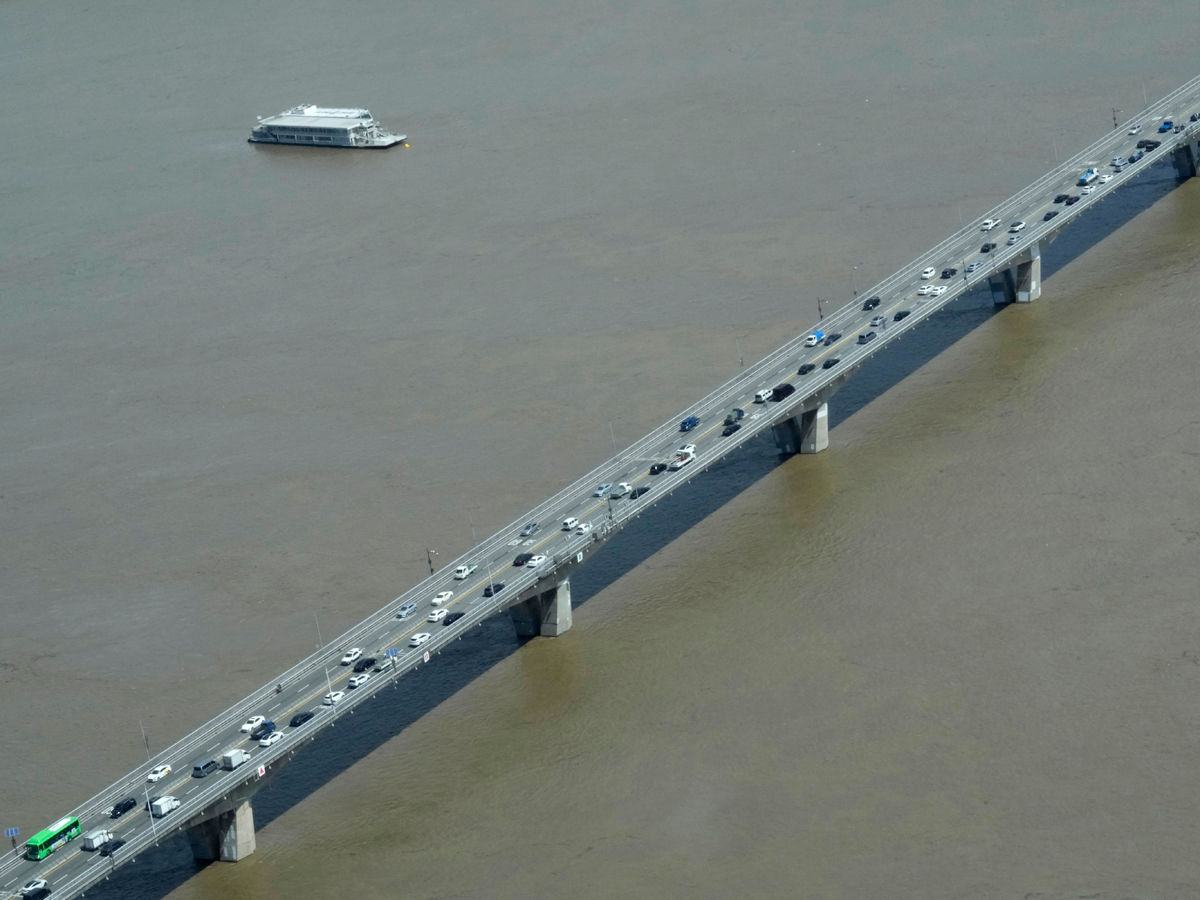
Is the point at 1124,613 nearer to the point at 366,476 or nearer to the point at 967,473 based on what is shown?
the point at 967,473

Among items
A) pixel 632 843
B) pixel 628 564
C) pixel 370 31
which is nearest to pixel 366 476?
pixel 628 564

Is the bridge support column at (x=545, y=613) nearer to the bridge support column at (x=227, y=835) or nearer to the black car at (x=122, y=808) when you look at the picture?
the bridge support column at (x=227, y=835)

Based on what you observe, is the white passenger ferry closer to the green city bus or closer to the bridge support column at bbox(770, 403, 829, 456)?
the bridge support column at bbox(770, 403, 829, 456)

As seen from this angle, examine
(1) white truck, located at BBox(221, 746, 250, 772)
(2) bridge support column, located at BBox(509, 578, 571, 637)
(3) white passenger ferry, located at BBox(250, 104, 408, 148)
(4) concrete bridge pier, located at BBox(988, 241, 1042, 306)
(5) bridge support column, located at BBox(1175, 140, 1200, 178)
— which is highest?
(3) white passenger ferry, located at BBox(250, 104, 408, 148)

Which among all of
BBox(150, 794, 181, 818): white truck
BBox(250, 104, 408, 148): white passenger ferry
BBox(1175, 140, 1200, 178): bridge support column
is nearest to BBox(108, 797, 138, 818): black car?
BBox(150, 794, 181, 818): white truck

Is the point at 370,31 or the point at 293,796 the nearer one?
the point at 293,796
